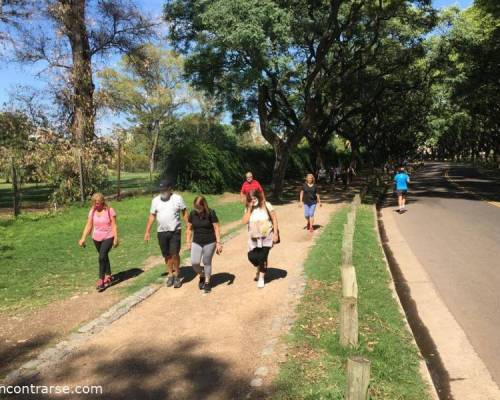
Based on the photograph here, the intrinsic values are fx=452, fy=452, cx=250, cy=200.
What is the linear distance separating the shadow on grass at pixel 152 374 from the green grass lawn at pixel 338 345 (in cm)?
57

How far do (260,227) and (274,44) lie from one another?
12020mm

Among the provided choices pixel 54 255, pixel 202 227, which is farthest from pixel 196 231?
pixel 54 255

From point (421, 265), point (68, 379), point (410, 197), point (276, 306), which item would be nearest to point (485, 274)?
point (421, 265)

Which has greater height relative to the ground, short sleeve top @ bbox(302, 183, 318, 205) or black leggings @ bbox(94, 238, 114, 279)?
short sleeve top @ bbox(302, 183, 318, 205)

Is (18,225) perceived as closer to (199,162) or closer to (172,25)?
(199,162)

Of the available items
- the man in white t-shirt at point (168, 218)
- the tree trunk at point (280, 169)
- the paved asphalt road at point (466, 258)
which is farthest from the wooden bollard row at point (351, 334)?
the tree trunk at point (280, 169)

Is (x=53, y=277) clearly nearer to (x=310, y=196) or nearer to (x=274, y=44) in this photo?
(x=310, y=196)

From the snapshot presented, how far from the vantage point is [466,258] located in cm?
979

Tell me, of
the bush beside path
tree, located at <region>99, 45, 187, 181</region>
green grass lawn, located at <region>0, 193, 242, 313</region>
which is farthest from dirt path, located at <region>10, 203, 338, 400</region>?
tree, located at <region>99, 45, 187, 181</region>

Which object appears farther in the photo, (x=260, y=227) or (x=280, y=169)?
(x=280, y=169)

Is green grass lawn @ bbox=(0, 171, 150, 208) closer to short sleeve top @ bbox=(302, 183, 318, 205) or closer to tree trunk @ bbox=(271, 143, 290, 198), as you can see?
tree trunk @ bbox=(271, 143, 290, 198)

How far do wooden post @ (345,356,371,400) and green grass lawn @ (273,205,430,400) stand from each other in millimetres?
772

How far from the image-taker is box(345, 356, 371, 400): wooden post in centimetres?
340

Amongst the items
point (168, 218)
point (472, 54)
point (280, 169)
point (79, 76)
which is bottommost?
point (168, 218)
